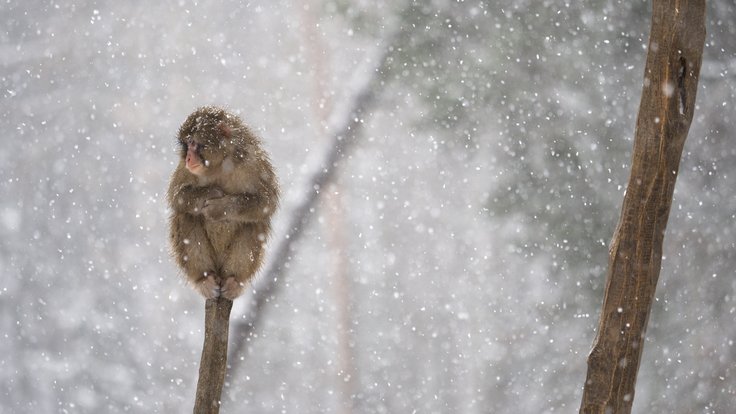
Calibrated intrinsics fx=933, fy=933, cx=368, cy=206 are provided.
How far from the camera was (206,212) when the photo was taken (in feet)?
2.85

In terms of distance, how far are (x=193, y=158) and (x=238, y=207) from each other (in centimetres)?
6

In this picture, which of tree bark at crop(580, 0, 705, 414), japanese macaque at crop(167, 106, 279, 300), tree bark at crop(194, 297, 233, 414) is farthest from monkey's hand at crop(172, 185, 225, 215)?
tree bark at crop(580, 0, 705, 414)

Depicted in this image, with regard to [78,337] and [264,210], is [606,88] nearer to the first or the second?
[264,210]

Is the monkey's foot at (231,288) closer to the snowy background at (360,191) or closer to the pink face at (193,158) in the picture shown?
the pink face at (193,158)

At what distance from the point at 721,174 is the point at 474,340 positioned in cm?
47

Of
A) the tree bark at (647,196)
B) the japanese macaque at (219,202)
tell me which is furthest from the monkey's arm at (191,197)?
the tree bark at (647,196)

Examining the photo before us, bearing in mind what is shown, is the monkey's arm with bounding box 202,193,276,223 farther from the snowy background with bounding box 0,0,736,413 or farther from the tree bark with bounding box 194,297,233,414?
the snowy background with bounding box 0,0,736,413

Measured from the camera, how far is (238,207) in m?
0.87

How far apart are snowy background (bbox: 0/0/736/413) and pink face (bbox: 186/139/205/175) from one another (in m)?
0.52

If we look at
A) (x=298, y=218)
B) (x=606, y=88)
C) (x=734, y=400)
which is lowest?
(x=734, y=400)

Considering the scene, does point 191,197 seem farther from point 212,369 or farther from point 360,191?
point 360,191

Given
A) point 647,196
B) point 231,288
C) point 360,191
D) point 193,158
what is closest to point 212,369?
point 231,288

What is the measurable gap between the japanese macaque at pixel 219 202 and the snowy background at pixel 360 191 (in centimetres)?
49

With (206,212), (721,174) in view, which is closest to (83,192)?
(206,212)
